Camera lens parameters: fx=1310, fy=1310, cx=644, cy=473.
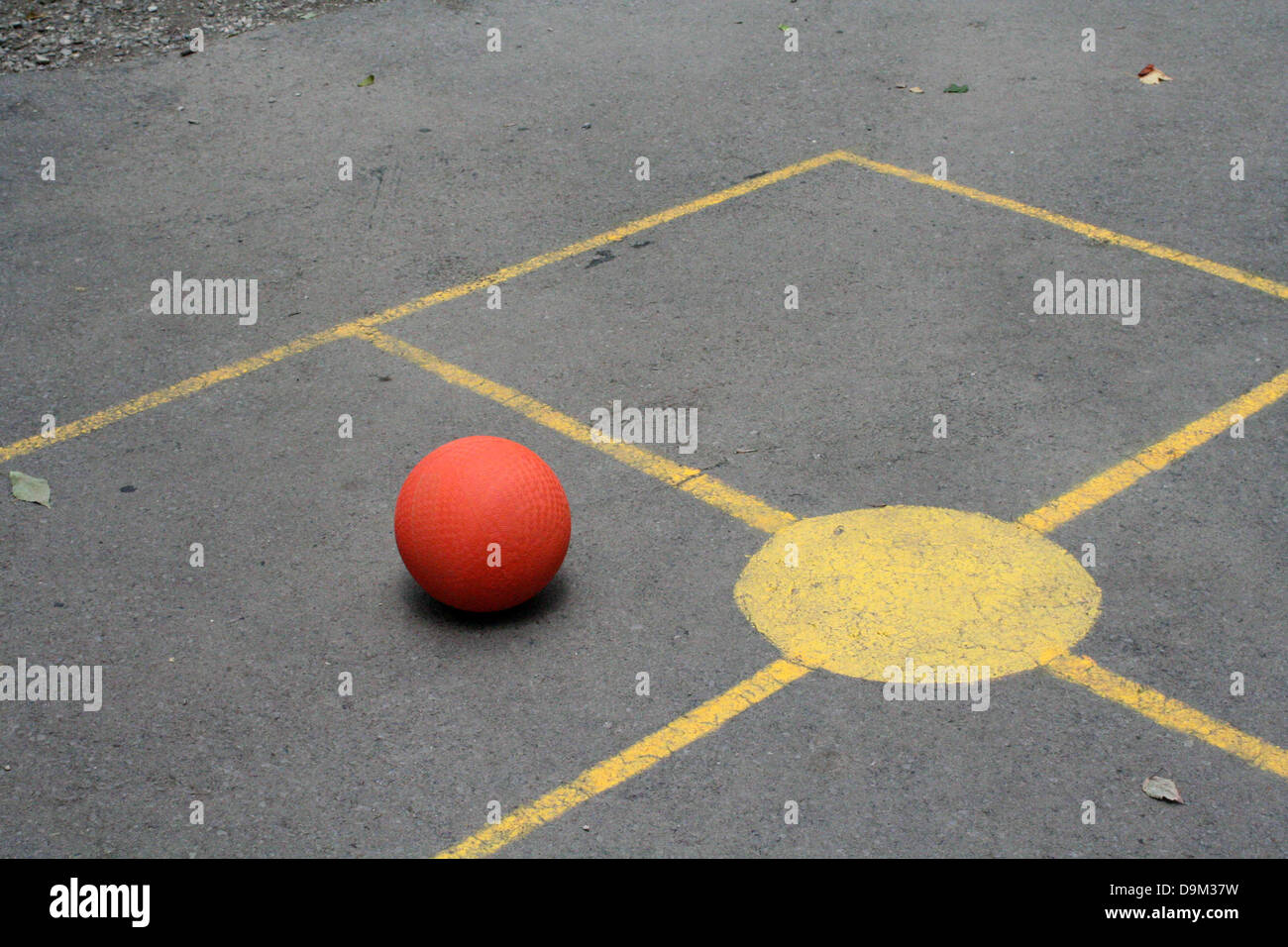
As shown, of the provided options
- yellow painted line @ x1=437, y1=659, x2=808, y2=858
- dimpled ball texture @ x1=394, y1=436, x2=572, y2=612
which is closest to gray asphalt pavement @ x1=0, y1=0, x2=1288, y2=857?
yellow painted line @ x1=437, y1=659, x2=808, y2=858

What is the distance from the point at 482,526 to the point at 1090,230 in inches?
213

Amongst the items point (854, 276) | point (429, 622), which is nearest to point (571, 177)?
point (854, 276)

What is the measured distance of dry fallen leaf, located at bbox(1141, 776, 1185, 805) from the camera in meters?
4.43

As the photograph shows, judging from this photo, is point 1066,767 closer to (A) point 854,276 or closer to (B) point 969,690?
(B) point 969,690

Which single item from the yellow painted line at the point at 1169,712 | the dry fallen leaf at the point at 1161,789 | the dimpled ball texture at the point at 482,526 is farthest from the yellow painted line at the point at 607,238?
the dry fallen leaf at the point at 1161,789

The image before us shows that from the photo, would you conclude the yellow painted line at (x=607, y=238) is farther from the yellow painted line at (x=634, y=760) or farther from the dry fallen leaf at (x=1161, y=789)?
the dry fallen leaf at (x=1161, y=789)

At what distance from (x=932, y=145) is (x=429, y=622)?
21.0ft

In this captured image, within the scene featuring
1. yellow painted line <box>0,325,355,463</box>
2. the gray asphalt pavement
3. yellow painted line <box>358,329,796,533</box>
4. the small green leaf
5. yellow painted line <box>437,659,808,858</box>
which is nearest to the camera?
yellow painted line <box>437,659,808,858</box>

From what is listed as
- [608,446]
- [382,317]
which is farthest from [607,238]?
[608,446]

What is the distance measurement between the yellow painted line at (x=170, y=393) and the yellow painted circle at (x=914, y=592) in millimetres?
3285

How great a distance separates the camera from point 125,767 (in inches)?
185

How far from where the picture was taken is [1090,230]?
28.6 ft

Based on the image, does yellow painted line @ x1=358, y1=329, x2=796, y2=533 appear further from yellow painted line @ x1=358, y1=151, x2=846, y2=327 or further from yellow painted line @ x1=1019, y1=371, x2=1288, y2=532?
yellow painted line @ x1=1019, y1=371, x2=1288, y2=532

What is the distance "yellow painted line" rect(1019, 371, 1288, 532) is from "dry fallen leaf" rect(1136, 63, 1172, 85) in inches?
199
